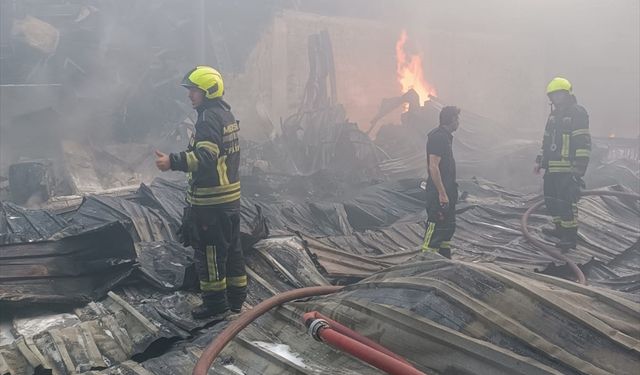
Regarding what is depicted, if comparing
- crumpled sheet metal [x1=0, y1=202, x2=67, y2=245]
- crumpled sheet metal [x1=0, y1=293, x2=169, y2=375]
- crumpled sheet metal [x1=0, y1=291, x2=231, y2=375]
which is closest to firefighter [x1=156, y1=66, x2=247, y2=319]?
crumpled sheet metal [x1=0, y1=291, x2=231, y2=375]

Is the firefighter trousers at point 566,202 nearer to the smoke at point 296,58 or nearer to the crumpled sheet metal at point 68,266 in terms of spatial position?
the crumpled sheet metal at point 68,266

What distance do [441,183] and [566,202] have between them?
7.16 ft

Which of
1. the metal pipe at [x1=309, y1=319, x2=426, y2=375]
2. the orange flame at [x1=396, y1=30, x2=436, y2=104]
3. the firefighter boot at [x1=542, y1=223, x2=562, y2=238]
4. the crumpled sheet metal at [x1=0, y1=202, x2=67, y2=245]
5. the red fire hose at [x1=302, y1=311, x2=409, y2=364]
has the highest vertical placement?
the orange flame at [x1=396, y1=30, x2=436, y2=104]

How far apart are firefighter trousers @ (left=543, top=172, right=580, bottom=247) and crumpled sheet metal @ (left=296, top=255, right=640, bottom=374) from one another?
165 inches

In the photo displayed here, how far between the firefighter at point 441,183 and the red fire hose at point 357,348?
3374 millimetres

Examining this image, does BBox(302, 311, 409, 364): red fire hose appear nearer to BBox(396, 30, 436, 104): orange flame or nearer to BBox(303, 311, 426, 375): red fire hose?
BBox(303, 311, 426, 375): red fire hose

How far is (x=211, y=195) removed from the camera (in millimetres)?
4238

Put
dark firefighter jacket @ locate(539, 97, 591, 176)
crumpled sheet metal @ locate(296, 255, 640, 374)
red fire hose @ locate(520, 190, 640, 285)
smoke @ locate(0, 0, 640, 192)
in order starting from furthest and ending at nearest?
1. smoke @ locate(0, 0, 640, 192)
2. dark firefighter jacket @ locate(539, 97, 591, 176)
3. red fire hose @ locate(520, 190, 640, 285)
4. crumpled sheet metal @ locate(296, 255, 640, 374)

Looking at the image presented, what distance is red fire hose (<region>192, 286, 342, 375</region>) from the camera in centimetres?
272

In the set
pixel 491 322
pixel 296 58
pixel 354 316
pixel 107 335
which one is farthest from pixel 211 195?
pixel 296 58

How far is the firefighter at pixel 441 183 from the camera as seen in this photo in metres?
5.91

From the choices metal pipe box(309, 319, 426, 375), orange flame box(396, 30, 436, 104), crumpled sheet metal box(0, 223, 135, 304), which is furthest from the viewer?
orange flame box(396, 30, 436, 104)

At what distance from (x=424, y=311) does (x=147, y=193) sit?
16.8 ft

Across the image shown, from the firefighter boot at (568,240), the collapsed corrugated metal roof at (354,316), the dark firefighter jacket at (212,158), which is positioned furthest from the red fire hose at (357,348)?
the firefighter boot at (568,240)
